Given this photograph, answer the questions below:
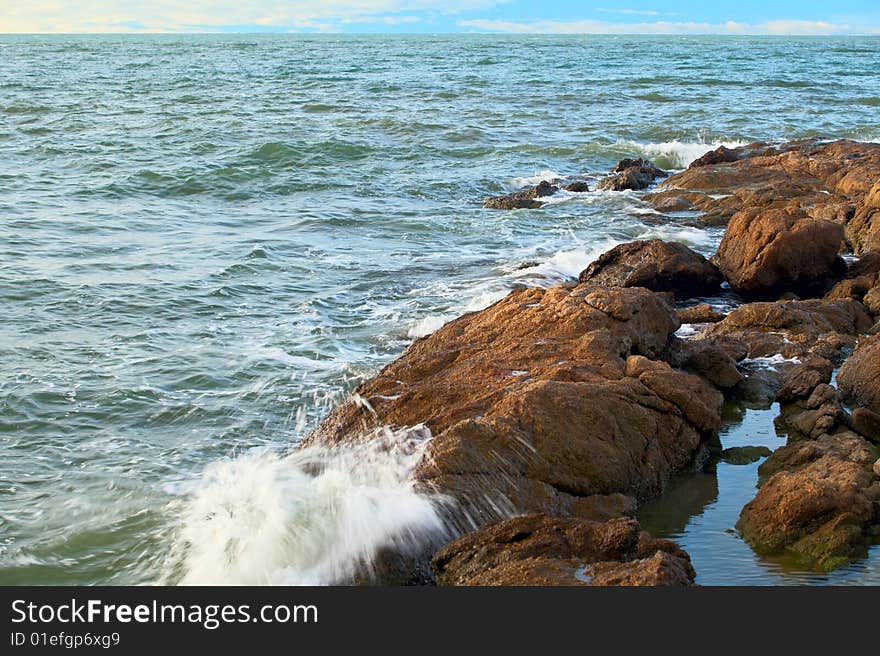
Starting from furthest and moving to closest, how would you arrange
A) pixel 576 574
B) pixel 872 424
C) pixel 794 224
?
pixel 794 224 → pixel 872 424 → pixel 576 574

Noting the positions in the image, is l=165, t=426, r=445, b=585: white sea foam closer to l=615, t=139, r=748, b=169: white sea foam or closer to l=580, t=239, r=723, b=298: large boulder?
l=580, t=239, r=723, b=298: large boulder

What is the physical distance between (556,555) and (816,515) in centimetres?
184

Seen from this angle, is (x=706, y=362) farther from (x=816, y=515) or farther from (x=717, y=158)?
(x=717, y=158)

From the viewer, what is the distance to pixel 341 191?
20.2m

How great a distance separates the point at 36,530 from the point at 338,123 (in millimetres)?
24246

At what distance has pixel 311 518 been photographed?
615 cm

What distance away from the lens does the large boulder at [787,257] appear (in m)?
11.4

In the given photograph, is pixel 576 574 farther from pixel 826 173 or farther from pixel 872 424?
pixel 826 173

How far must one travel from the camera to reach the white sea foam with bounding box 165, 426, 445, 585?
5.79 m

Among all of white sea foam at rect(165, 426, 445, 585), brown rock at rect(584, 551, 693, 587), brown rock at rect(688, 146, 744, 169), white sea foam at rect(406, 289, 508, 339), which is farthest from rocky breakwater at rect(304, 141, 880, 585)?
brown rock at rect(688, 146, 744, 169)

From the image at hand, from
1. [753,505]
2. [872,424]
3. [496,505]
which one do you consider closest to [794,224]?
[872,424]

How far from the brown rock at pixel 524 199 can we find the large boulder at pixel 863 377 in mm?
10621

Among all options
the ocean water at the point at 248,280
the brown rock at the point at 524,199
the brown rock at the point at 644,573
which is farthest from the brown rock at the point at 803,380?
the brown rock at the point at 524,199

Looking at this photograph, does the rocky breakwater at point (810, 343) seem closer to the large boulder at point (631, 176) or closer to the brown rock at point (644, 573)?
the brown rock at point (644, 573)
